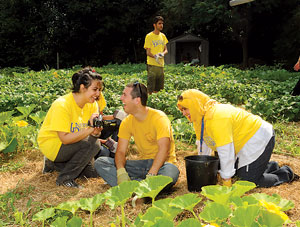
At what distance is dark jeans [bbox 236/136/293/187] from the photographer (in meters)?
3.23

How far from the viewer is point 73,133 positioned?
10.9 feet

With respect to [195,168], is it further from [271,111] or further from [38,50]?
[38,50]

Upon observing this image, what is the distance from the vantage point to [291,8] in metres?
20.3

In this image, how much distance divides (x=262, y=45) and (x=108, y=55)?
441 inches

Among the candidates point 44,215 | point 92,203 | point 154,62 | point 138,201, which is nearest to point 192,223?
point 92,203

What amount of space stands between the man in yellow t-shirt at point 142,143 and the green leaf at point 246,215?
138cm

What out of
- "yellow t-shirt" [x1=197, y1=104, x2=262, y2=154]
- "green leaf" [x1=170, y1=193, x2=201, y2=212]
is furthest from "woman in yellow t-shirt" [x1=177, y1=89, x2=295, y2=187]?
"green leaf" [x1=170, y1=193, x2=201, y2=212]

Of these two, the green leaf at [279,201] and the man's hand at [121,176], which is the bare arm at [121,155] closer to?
the man's hand at [121,176]

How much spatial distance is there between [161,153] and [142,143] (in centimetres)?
38

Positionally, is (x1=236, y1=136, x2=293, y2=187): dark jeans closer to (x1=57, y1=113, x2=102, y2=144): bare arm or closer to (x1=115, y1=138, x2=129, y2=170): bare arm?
(x1=115, y1=138, x2=129, y2=170): bare arm

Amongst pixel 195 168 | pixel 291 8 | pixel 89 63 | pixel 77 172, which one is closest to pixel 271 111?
pixel 195 168

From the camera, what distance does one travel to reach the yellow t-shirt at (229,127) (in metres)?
2.92

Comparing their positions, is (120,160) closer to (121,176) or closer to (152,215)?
(121,176)

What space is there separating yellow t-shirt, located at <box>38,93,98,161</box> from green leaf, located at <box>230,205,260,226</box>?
2.06 metres
